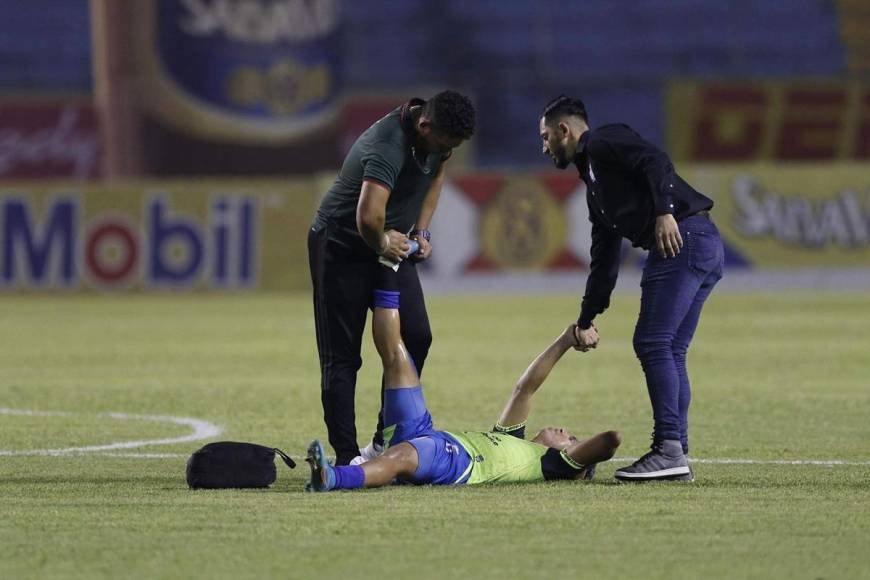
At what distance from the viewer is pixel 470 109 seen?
8.06 meters

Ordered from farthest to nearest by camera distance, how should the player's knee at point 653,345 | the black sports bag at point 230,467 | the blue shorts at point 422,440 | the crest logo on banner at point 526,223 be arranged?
1. the crest logo on banner at point 526,223
2. the player's knee at point 653,345
3. the blue shorts at point 422,440
4. the black sports bag at point 230,467

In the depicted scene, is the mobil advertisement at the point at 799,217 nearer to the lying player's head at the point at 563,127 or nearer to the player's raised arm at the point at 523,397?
the player's raised arm at the point at 523,397

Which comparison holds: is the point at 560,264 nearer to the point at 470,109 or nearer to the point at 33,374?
the point at 33,374

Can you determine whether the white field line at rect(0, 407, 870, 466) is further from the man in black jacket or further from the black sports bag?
the black sports bag

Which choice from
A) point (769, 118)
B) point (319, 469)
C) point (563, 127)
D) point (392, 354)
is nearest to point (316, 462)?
point (319, 469)

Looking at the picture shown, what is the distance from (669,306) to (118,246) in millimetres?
19911

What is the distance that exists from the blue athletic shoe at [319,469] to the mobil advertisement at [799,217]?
1948 centimetres

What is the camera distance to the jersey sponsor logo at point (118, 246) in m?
27.1

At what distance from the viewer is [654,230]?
326 inches

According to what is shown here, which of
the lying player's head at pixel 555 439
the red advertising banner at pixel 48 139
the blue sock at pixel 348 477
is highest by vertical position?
the red advertising banner at pixel 48 139

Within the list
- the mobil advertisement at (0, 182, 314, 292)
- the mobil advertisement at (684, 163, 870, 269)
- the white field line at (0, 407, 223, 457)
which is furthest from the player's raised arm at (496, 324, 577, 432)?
the mobil advertisement at (0, 182, 314, 292)

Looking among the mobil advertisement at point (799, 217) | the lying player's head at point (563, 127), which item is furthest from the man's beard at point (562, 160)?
the mobil advertisement at point (799, 217)

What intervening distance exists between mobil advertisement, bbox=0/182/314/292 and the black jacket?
1903cm

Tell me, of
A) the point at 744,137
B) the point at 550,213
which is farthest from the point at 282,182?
the point at 744,137
